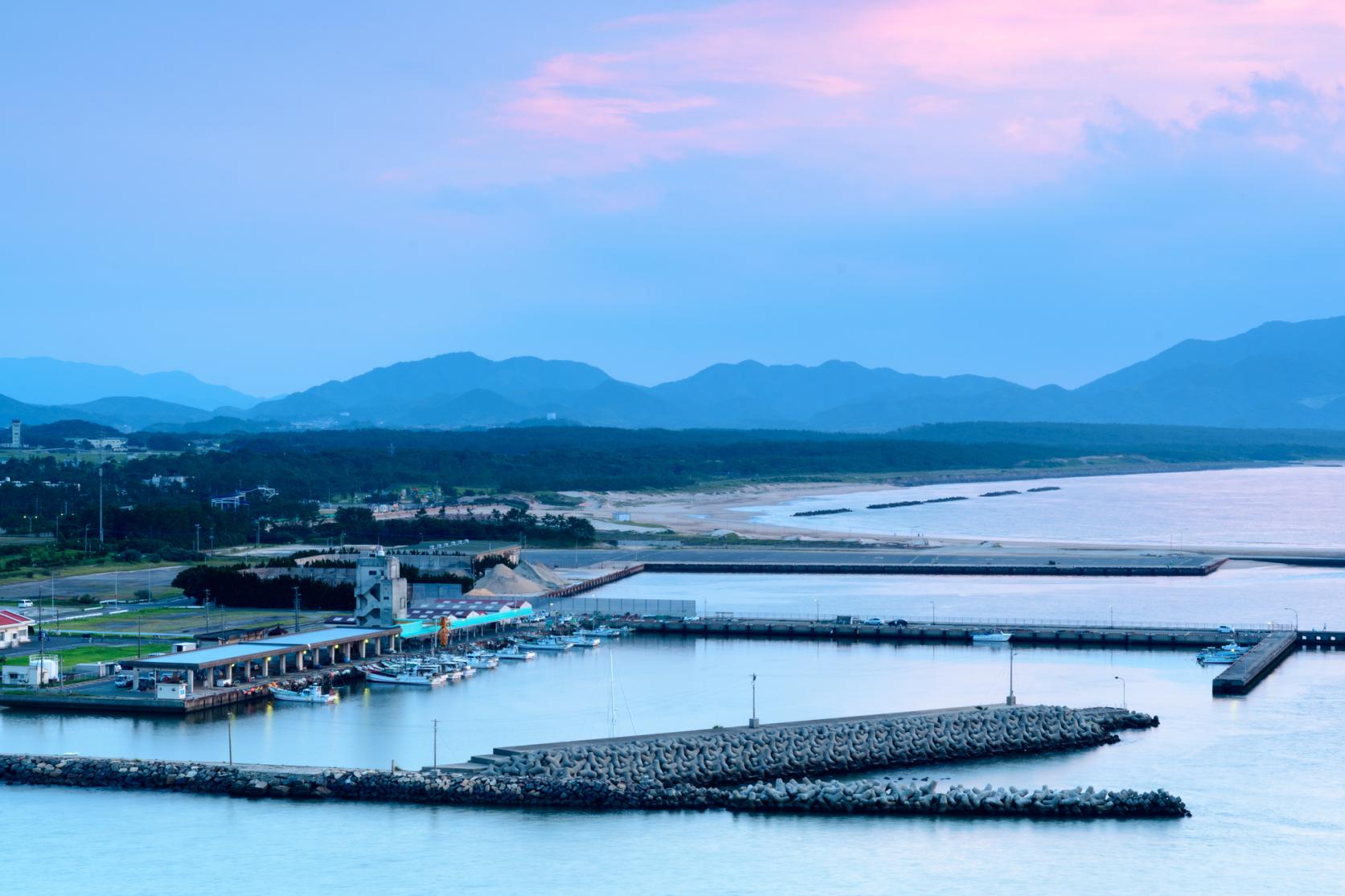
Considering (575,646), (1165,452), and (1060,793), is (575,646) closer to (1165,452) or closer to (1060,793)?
(1060,793)

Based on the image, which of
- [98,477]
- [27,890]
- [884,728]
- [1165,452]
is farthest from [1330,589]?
[1165,452]

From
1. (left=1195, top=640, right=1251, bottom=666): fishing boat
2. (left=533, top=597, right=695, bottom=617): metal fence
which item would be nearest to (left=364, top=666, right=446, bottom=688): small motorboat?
(left=533, top=597, right=695, bottom=617): metal fence

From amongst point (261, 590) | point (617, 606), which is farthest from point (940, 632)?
point (261, 590)

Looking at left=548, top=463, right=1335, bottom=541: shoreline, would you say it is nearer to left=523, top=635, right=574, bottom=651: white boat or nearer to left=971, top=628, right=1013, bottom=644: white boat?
left=971, top=628, right=1013, bottom=644: white boat

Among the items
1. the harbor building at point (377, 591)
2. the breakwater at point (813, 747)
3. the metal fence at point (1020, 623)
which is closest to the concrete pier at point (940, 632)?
the metal fence at point (1020, 623)

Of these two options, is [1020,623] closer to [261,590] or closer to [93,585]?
[261,590]
